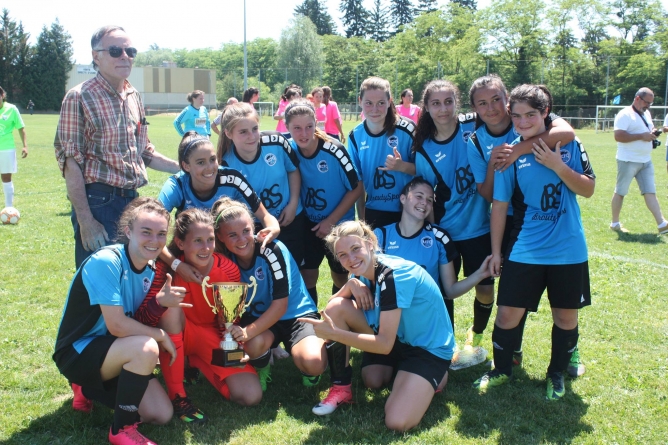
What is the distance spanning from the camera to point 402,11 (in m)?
78.4

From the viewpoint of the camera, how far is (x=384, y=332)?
319cm

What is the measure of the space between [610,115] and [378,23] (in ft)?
167

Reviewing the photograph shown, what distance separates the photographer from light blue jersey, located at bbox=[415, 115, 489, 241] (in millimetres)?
3924

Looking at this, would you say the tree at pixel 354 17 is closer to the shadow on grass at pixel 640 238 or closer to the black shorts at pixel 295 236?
the shadow on grass at pixel 640 238

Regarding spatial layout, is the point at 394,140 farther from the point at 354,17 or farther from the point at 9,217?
the point at 354,17

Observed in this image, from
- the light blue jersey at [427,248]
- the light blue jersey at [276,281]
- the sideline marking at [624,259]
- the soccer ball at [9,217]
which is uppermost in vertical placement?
the light blue jersey at [427,248]

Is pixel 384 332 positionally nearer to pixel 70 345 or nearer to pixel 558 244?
pixel 558 244

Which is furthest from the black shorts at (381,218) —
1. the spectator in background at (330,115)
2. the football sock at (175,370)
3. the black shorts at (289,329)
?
the spectator in background at (330,115)

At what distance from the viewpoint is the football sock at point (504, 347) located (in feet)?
11.8

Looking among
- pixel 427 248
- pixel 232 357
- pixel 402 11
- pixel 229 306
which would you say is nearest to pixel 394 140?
pixel 427 248

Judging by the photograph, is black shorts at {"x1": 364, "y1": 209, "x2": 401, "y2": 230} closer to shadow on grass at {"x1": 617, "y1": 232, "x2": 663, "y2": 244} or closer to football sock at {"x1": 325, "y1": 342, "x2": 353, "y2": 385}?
football sock at {"x1": 325, "y1": 342, "x2": 353, "y2": 385}

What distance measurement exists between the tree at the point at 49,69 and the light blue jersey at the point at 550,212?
57426 mm

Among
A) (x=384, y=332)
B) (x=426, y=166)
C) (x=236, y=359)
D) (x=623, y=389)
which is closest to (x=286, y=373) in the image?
(x=236, y=359)

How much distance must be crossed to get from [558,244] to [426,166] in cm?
106
